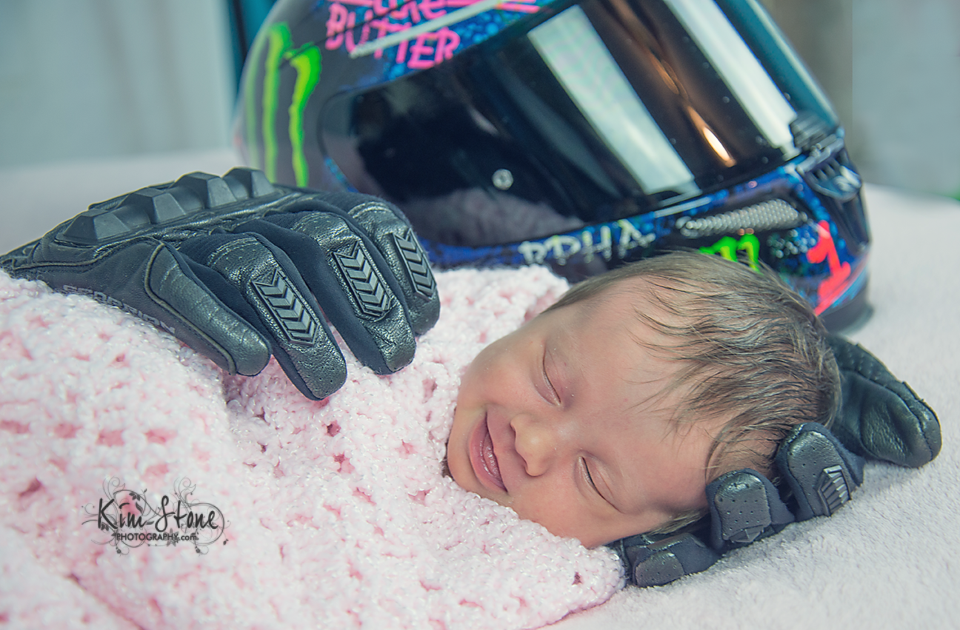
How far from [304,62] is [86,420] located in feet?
2.30

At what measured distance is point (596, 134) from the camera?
2.91 feet

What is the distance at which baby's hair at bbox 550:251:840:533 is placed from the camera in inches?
25.4

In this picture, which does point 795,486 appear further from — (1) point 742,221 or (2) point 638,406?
(1) point 742,221

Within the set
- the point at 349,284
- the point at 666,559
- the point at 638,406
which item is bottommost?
the point at 666,559

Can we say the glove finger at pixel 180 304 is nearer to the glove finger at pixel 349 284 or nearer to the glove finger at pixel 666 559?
the glove finger at pixel 349 284

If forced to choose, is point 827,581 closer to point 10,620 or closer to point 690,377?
point 690,377

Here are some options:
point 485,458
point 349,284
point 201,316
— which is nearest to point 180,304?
point 201,316

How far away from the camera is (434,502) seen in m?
0.68

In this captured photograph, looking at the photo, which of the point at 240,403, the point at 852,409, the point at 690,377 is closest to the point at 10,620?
the point at 240,403

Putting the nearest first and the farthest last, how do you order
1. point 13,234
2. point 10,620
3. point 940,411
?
1. point 10,620
2. point 940,411
3. point 13,234

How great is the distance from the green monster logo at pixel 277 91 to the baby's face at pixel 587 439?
57cm

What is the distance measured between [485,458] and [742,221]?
1.54 ft

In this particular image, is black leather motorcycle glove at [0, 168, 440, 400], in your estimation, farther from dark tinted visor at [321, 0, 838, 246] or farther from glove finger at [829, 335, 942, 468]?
glove finger at [829, 335, 942, 468]

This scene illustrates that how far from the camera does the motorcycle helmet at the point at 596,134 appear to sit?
887 millimetres
